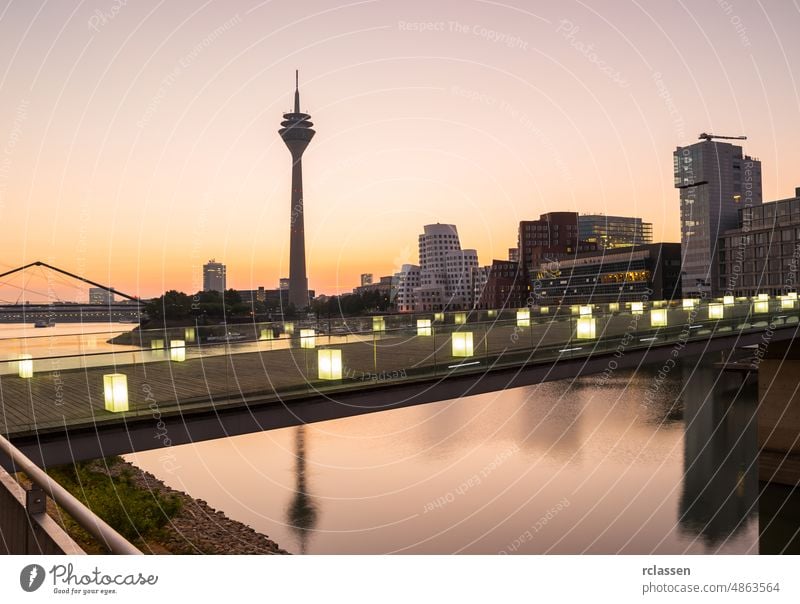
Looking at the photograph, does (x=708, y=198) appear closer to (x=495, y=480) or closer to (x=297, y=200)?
(x=297, y=200)

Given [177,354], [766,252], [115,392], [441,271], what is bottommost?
[115,392]

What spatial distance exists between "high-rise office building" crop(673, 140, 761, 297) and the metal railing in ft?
332

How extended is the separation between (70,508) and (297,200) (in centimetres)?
10320

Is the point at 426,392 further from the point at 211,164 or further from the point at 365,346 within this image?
the point at 211,164

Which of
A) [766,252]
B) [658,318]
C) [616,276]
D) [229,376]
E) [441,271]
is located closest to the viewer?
[229,376]

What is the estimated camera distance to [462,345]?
501 inches

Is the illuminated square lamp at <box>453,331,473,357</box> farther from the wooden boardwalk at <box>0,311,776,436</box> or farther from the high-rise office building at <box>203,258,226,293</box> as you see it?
the high-rise office building at <box>203,258,226,293</box>

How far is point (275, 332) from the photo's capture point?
21906 mm

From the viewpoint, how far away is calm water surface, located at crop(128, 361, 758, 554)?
21.4m

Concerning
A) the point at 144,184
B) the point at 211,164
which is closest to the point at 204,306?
the point at 144,184

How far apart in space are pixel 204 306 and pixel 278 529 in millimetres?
40858

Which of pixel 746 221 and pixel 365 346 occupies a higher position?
pixel 746 221

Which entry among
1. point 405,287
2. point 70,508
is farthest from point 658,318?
point 405,287

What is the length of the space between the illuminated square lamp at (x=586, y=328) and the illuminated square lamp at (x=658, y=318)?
2.68 meters
